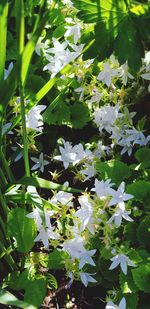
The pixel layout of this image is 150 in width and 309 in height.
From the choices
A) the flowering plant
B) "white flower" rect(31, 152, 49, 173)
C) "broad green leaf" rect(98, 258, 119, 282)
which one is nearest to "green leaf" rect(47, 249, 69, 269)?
the flowering plant

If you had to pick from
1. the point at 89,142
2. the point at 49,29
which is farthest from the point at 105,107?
the point at 49,29

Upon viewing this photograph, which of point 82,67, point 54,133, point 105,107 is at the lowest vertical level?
point 54,133

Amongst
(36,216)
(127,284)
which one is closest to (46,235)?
(36,216)

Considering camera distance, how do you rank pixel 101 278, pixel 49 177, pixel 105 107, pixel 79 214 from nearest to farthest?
pixel 79 214
pixel 101 278
pixel 105 107
pixel 49 177

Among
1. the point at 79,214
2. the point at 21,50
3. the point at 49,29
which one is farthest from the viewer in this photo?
the point at 49,29

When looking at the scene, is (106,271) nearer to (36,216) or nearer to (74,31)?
(36,216)

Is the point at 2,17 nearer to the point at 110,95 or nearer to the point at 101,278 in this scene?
the point at 110,95

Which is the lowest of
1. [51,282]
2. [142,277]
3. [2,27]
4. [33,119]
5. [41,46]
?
[51,282]
